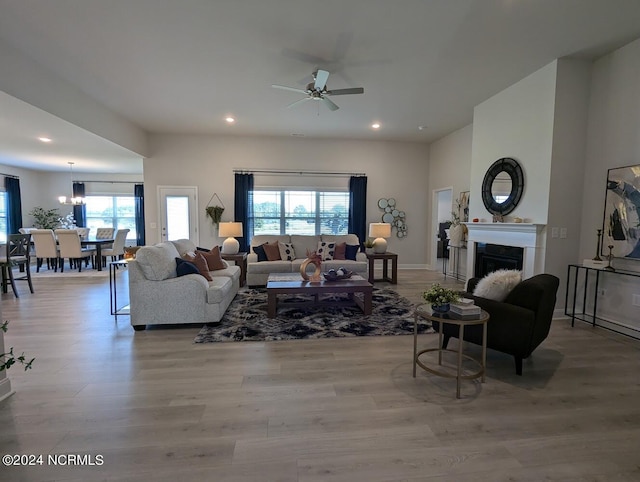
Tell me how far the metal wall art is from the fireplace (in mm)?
2552

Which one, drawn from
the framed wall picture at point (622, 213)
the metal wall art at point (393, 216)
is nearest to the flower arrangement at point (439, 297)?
the framed wall picture at point (622, 213)

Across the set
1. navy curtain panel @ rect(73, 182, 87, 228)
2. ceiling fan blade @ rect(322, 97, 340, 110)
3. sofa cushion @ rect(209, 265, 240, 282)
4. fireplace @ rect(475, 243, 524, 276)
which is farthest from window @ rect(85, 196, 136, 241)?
fireplace @ rect(475, 243, 524, 276)

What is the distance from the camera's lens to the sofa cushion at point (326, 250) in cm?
605

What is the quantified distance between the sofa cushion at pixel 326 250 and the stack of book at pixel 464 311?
373 cm

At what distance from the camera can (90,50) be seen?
349 cm

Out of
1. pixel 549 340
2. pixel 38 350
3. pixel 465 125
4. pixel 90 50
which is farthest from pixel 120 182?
pixel 549 340

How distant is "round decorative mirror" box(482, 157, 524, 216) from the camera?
172 inches

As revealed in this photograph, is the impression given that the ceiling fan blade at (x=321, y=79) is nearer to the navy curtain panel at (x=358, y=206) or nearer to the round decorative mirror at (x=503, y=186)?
the round decorative mirror at (x=503, y=186)

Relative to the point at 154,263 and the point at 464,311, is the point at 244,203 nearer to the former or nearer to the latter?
the point at 154,263

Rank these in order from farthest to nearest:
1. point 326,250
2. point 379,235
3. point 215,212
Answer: point 215,212
point 379,235
point 326,250

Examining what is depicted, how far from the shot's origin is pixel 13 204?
8742mm

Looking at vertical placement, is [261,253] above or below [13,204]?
below

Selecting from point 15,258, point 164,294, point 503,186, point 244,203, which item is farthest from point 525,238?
point 15,258

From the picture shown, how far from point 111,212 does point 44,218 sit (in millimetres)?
1753
